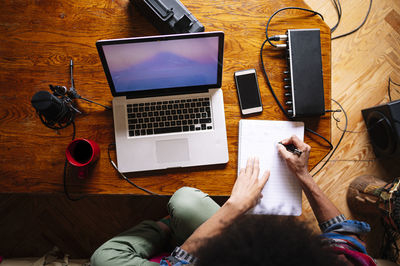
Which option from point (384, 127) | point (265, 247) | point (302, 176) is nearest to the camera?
point (265, 247)

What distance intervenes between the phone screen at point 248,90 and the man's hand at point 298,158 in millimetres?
190

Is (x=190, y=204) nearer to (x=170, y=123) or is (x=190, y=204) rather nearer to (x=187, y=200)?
(x=187, y=200)

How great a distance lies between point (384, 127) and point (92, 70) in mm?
1475

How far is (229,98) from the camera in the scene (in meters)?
0.95

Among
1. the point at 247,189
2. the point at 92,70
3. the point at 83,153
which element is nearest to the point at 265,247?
the point at 247,189

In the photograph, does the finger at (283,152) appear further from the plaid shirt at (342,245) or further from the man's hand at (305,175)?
the plaid shirt at (342,245)

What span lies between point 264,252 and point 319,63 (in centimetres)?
70

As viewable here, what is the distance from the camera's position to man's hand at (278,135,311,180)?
2.93 ft

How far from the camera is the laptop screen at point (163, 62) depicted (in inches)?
28.1

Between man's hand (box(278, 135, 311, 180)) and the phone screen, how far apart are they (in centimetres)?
19

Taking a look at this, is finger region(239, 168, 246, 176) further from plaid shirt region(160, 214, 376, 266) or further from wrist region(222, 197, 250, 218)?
plaid shirt region(160, 214, 376, 266)

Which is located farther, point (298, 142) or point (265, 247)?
point (298, 142)

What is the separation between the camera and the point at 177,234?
1033 mm

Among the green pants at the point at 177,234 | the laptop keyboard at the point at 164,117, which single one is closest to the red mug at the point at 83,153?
the laptop keyboard at the point at 164,117
